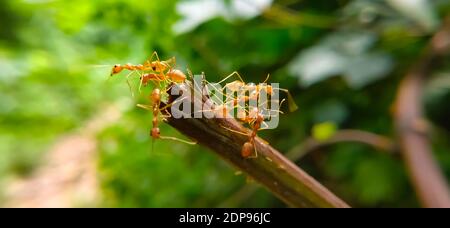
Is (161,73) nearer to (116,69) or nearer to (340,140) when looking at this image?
(116,69)

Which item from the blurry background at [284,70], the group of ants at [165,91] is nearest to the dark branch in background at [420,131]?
the blurry background at [284,70]

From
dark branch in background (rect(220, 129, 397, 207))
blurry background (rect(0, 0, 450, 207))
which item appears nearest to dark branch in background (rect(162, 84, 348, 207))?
blurry background (rect(0, 0, 450, 207))

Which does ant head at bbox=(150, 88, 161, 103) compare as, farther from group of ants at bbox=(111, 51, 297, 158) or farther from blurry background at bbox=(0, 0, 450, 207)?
blurry background at bbox=(0, 0, 450, 207)

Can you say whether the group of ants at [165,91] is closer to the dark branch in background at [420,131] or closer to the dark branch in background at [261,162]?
the dark branch in background at [261,162]

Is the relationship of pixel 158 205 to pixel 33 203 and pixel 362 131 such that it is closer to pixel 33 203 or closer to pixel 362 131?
pixel 362 131
